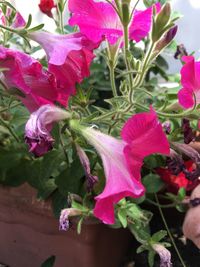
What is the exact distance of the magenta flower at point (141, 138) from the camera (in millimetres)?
324

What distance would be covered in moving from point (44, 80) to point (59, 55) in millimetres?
26

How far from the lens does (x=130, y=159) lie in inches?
13.0

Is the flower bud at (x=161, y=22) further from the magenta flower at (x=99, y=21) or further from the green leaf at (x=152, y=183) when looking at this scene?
the green leaf at (x=152, y=183)

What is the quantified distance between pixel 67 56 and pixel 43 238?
0.95ft

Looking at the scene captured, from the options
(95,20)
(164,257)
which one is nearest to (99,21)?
(95,20)

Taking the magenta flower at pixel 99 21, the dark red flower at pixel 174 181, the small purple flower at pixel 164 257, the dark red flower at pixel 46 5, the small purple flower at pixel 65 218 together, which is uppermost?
the magenta flower at pixel 99 21

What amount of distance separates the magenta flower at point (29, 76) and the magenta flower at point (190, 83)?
108 millimetres

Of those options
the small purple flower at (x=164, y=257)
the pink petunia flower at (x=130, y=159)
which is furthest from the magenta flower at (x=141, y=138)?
the small purple flower at (x=164, y=257)

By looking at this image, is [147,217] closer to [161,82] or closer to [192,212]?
[192,212]

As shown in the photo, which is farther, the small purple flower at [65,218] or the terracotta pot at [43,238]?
the terracotta pot at [43,238]

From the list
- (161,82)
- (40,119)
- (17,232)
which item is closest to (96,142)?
(40,119)

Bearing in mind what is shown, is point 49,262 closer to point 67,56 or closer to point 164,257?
point 164,257

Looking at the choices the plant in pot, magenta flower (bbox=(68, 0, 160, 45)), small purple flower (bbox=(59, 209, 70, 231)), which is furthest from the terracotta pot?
magenta flower (bbox=(68, 0, 160, 45))

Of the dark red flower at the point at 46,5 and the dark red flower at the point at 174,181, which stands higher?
the dark red flower at the point at 46,5
